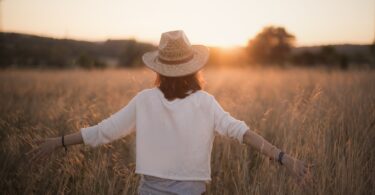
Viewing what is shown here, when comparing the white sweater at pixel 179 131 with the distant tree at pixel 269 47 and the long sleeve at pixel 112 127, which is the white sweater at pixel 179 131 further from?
the distant tree at pixel 269 47

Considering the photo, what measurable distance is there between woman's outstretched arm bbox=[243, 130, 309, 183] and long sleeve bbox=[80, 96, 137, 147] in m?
0.70

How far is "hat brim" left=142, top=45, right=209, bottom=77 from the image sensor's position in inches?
91.5

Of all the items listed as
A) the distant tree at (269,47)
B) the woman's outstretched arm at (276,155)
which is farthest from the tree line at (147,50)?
the woman's outstretched arm at (276,155)

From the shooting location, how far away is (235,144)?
3.95m

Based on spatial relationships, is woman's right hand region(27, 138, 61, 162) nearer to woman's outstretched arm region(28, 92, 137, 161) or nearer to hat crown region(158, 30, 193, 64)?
woman's outstretched arm region(28, 92, 137, 161)

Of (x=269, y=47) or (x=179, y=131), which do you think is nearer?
(x=179, y=131)

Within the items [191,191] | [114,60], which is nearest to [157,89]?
[191,191]

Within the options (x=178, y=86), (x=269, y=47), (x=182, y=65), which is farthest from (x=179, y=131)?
(x=269, y=47)

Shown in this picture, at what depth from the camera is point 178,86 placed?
2.35 meters

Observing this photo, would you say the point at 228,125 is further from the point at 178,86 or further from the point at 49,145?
the point at 49,145

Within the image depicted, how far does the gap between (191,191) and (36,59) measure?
2581 centimetres

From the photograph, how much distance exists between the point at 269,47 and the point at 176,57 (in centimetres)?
4404

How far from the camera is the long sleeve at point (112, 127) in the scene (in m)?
2.49

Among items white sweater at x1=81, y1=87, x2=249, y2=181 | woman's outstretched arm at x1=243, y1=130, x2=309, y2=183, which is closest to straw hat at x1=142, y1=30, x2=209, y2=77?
white sweater at x1=81, y1=87, x2=249, y2=181
